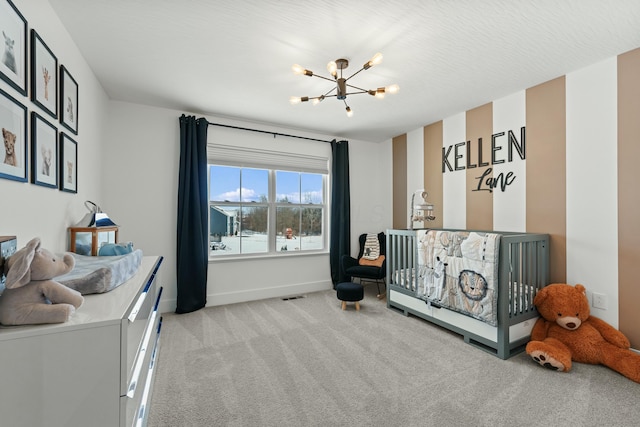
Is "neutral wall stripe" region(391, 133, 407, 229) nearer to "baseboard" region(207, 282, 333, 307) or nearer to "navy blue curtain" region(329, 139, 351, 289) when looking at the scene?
"navy blue curtain" region(329, 139, 351, 289)

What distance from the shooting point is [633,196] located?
2.08 metres

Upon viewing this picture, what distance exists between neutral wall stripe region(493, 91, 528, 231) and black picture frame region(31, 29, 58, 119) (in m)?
3.78

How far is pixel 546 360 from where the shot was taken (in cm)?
197

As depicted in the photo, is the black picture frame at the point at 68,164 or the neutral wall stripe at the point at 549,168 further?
the neutral wall stripe at the point at 549,168

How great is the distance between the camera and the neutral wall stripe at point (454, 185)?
3.35 m

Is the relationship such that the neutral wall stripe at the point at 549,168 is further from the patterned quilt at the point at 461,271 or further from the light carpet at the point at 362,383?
the light carpet at the point at 362,383

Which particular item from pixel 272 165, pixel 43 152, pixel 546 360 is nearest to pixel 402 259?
pixel 546 360

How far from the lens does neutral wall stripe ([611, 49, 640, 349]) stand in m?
2.06

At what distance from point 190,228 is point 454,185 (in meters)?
3.32

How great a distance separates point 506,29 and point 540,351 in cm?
230

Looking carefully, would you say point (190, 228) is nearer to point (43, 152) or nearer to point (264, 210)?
point (264, 210)

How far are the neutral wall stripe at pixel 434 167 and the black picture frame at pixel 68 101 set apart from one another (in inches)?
149

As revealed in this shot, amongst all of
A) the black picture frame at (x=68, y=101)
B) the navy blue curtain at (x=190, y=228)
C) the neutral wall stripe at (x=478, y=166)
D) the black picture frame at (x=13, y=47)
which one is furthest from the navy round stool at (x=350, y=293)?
the black picture frame at (x=13, y=47)

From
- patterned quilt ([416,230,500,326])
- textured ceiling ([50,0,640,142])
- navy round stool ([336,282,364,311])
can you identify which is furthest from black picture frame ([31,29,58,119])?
patterned quilt ([416,230,500,326])
